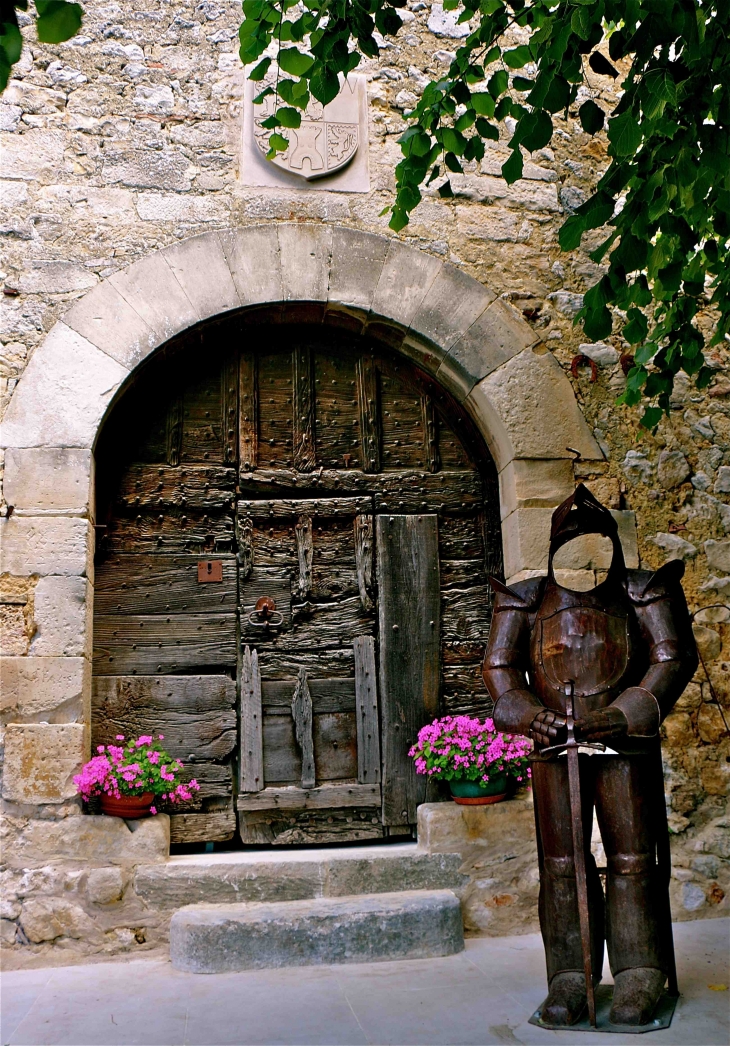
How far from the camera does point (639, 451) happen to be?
4547mm

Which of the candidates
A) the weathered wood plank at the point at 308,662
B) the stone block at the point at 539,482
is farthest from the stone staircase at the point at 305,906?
the stone block at the point at 539,482

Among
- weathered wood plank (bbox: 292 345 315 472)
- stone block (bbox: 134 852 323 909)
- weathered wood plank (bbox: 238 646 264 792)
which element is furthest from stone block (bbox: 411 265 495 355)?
stone block (bbox: 134 852 323 909)

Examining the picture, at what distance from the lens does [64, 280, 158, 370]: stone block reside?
4234 mm

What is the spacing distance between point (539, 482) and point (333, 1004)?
98.2 inches

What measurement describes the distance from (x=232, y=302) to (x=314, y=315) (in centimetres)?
46

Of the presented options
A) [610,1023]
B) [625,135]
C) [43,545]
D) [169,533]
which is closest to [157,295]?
[169,533]

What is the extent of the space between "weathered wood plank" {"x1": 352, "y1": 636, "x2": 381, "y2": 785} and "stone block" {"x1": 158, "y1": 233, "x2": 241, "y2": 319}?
181cm

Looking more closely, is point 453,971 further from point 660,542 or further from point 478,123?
point 478,123

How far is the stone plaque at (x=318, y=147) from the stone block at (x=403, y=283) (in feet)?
1.44

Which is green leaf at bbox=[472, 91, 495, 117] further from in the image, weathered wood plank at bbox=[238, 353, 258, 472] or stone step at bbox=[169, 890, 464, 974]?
stone step at bbox=[169, 890, 464, 974]

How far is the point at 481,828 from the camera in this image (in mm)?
4062

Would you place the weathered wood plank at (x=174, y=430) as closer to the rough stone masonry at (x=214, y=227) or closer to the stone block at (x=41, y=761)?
the rough stone masonry at (x=214, y=227)

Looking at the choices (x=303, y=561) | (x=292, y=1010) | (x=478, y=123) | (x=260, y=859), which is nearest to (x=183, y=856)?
(x=260, y=859)

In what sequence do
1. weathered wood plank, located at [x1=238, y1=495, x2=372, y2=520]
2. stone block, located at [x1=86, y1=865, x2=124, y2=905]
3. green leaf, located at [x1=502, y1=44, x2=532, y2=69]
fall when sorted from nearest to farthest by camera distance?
green leaf, located at [x1=502, y1=44, x2=532, y2=69] → stone block, located at [x1=86, y1=865, x2=124, y2=905] → weathered wood plank, located at [x1=238, y1=495, x2=372, y2=520]
